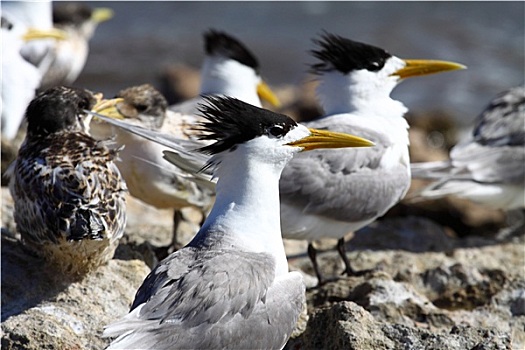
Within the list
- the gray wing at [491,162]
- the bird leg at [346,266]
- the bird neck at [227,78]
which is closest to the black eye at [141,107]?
the bird leg at [346,266]

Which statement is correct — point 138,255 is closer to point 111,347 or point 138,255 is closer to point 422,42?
point 111,347

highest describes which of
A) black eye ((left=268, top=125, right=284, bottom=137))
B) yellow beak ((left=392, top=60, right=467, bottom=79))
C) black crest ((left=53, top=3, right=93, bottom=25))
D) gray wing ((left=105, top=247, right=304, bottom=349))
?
black crest ((left=53, top=3, right=93, bottom=25))

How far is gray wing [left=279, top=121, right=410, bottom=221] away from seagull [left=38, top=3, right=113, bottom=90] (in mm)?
4728

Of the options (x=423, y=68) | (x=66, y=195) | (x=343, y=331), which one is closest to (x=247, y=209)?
(x=343, y=331)

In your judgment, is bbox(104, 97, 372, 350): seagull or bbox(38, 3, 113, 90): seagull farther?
bbox(38, 3, 113, 90): seagull

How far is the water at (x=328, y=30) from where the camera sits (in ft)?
46.6

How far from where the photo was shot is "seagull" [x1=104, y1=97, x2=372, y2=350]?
3361mm

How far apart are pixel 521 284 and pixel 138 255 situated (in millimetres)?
1999

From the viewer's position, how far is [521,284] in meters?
4.86

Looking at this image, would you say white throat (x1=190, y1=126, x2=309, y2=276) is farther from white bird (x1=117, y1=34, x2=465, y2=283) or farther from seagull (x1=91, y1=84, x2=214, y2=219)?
seagull (x1=91, y1=84, x2=214, y2=219)

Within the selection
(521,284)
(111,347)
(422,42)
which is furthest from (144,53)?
(111,347)

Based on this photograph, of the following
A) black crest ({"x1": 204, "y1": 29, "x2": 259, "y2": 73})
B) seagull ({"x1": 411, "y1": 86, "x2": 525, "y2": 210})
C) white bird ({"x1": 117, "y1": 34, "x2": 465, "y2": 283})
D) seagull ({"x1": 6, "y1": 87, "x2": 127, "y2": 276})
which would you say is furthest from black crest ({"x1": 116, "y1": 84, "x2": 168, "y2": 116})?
seagull ({"x1": 411, "y1": 86, "x2": 525, "y2": 210})

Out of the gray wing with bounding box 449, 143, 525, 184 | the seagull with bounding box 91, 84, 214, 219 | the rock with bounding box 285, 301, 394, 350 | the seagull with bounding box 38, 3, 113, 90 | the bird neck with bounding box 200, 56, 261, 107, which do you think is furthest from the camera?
the seagull with bounding box 38, 3, 113, 90

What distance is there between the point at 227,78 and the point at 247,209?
3.50m
